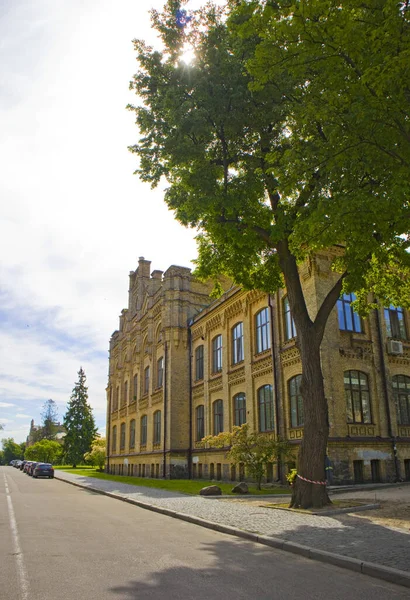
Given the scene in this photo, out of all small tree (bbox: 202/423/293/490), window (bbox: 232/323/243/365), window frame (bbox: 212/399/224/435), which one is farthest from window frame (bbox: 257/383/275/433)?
window frame (bbox: 212/399/224/435)

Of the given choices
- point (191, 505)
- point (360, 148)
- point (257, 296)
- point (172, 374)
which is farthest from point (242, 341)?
point (360, 148)

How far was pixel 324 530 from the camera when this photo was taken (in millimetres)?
9328

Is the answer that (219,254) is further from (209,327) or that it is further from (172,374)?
(172,374)

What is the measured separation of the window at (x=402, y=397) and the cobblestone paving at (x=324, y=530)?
10.2 meters

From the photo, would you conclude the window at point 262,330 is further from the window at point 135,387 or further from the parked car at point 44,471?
the parked car at point 44,471

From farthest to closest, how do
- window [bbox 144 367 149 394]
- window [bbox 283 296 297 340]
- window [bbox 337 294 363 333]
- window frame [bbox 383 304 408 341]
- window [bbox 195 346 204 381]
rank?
window [bbox 144 367 149 394] → window [bbox 195 346 204 381] → window frame [bbox 383 304 408 341] → window [bbox 283 296 297 340] → window [bbox 337 294 363 333]

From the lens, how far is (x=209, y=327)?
30.5 meters

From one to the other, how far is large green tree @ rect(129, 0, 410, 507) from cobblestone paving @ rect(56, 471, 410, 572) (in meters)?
1.64

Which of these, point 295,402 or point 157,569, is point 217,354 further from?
point 157,569

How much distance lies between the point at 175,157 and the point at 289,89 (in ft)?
11.8

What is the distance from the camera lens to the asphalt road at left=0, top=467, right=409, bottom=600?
18.1 ft

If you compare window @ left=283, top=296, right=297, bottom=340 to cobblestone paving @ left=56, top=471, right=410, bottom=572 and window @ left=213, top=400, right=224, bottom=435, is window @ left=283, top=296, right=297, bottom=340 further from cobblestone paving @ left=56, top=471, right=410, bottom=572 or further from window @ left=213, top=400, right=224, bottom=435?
cobblestone paving @ left=56, top=471, right=410, bottom=572

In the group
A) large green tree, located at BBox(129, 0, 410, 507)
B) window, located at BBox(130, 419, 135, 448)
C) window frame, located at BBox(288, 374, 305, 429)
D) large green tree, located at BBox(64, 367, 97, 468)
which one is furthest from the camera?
large green tree, located at BBox(64, 367, 97, 468)

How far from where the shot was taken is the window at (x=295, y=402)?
20.4 meters
